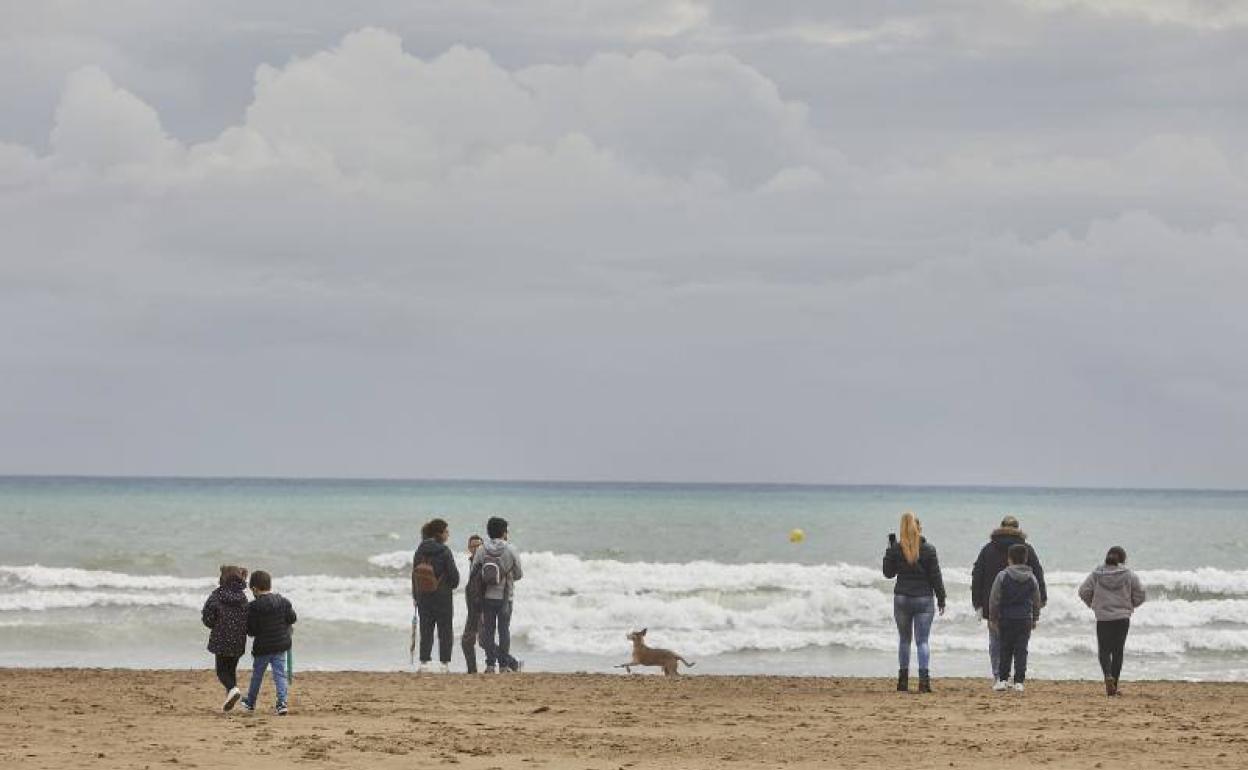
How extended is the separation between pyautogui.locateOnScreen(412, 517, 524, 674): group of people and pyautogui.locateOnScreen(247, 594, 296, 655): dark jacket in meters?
3.87

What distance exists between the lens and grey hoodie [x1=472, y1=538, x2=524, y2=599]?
664 inches

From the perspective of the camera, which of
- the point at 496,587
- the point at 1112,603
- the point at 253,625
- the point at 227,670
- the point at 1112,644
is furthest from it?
the point at 496,587

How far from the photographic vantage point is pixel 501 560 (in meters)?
16.9

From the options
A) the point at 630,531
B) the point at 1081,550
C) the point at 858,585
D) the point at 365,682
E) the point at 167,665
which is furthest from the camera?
the point at 630,531

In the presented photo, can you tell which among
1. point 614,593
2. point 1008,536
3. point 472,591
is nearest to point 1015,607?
point 1008,536

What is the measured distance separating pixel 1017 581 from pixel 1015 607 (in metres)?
0.25

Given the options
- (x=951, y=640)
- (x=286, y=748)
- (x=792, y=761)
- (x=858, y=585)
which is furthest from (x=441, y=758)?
(x=858, y=585)

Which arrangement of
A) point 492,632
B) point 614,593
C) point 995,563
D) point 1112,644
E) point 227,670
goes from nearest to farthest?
point 227,670
point 1112,644
point 995,563
point 492,632
point 614,593

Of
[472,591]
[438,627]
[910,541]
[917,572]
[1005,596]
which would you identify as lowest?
[438,627]

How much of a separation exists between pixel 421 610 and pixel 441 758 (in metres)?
6.71

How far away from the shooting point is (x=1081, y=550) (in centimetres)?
5425

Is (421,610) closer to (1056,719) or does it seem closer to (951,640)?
(1056,719)

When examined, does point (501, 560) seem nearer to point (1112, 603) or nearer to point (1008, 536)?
point (1008, 536)

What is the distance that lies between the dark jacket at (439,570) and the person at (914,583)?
4485mm
